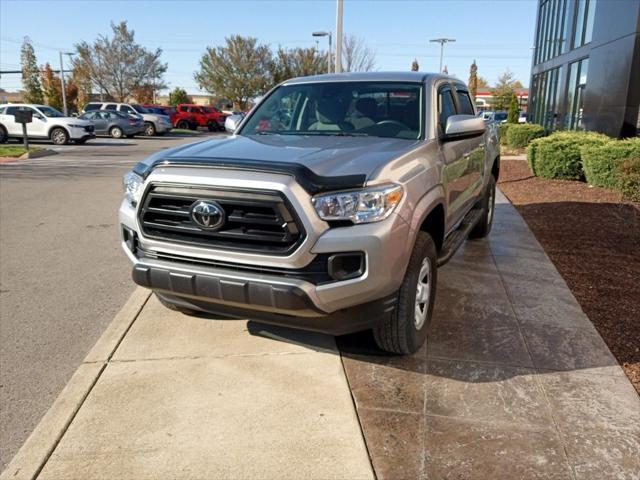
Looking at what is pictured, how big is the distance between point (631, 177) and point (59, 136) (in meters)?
21.6

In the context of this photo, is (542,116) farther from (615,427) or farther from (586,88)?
(615,427)

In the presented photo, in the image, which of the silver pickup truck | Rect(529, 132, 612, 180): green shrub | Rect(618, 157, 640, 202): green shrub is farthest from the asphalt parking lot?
Rect(529, 132, 612, 180): green shrub

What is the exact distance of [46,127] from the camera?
885 inches

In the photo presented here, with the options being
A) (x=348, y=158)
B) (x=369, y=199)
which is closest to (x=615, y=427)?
(x=369, y=199)

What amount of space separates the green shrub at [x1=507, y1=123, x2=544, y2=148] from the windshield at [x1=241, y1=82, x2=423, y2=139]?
16393 mm

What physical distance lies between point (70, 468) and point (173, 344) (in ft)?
4.22

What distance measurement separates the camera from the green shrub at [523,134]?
19.2m

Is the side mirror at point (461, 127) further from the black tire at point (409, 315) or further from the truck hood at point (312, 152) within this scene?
the black tire at point (409, 315)

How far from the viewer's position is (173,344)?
3.80m

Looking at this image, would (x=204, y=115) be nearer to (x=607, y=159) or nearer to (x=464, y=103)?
(x=607, y=159)

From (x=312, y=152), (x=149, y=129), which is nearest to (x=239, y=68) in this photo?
A: (x=149, y=129)

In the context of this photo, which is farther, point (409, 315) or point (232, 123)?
point (232, 123)

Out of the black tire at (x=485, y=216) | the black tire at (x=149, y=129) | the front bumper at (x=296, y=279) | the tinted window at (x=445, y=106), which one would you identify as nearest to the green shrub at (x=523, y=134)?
the black tire at (x=485, y=216)

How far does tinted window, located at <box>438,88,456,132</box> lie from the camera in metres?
4.29
